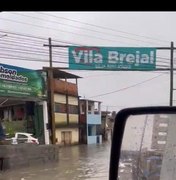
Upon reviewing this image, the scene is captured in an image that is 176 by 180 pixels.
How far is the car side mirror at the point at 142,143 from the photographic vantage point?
1829 mm

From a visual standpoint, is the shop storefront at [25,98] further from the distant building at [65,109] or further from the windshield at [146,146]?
the windshield at [146,146]

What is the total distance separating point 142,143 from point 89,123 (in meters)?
48.7

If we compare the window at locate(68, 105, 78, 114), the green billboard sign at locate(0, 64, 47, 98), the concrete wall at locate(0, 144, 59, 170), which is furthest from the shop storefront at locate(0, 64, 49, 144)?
the window at locate(68, 105, 78, 114)

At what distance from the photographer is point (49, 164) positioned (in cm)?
1966

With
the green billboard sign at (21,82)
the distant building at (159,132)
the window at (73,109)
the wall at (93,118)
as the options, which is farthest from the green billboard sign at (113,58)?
the wall at (93,118)

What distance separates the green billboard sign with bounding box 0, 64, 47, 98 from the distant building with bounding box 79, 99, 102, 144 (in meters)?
20.3

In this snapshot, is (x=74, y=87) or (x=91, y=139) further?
(x=91, y=139)

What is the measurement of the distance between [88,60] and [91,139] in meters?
26.5

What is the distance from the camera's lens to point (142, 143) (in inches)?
73.4

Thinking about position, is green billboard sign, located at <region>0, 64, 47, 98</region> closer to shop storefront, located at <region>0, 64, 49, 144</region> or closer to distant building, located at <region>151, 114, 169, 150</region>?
shop storefront, located at <region>0, 64, 49, 144</region>

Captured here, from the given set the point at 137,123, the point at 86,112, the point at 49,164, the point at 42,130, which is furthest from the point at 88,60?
the point at 86,112

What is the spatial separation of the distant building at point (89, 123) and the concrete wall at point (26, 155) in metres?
27.5

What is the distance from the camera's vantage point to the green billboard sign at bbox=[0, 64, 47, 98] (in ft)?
85.6

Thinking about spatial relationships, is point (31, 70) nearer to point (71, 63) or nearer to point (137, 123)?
point (71, 63)
